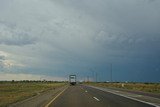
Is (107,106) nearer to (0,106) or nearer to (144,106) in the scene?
(144,106)

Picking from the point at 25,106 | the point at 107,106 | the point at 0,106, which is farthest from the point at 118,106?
the point at 0,106

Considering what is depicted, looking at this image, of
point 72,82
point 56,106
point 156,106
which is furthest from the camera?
point 72,82

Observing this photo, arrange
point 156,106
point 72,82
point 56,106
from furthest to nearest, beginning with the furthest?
point 72,82 → point 56,106 → point 156,106

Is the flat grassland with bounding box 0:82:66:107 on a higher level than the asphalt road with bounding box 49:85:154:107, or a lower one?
higher

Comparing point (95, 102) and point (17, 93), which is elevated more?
point (17, 93)

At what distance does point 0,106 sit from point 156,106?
9.46 metres

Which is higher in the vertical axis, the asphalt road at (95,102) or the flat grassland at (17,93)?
the flat grassland at (17,93)

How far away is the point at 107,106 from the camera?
64.7 feet

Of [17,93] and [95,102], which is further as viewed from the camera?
[17,93]

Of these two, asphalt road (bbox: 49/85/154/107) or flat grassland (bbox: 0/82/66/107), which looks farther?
flat grassland (bbox: 0/82/66/107)

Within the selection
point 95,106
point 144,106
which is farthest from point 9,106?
point 144,106

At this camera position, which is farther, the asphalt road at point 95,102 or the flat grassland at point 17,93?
the flat grassland at point 17,93

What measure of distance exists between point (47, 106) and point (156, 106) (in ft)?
21.7

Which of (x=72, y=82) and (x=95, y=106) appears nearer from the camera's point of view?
(x=95, y=106)
